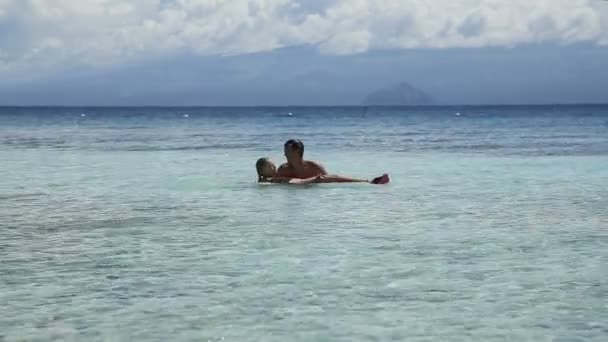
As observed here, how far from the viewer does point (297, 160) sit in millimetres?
16047

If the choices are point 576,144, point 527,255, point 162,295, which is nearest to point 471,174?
point 527,255

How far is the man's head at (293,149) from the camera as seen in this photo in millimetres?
15630

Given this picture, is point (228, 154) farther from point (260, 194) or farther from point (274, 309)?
point (274, 309)

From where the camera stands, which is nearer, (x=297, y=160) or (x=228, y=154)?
(x=297, y=160)

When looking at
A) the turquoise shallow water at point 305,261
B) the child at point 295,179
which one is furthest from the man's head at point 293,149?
the turquoise shallow water at point 305,261

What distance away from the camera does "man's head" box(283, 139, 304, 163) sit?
15.6 m

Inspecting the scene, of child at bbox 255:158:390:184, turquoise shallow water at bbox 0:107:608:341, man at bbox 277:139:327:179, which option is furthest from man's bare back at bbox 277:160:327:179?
turquoise shallow water at bbox 0:107:608:341

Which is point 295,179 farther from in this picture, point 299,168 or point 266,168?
point 266,168

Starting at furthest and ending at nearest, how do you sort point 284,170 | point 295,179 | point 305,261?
1. point 284,170
2. point 295,179
3. point 305,261

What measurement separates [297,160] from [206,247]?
7112 mm

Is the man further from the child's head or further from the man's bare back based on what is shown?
the child's head

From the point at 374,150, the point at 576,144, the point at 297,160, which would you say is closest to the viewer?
the point at 297,160

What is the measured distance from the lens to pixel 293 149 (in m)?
15.8

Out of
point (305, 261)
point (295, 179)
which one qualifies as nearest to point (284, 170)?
point (295, 179)
